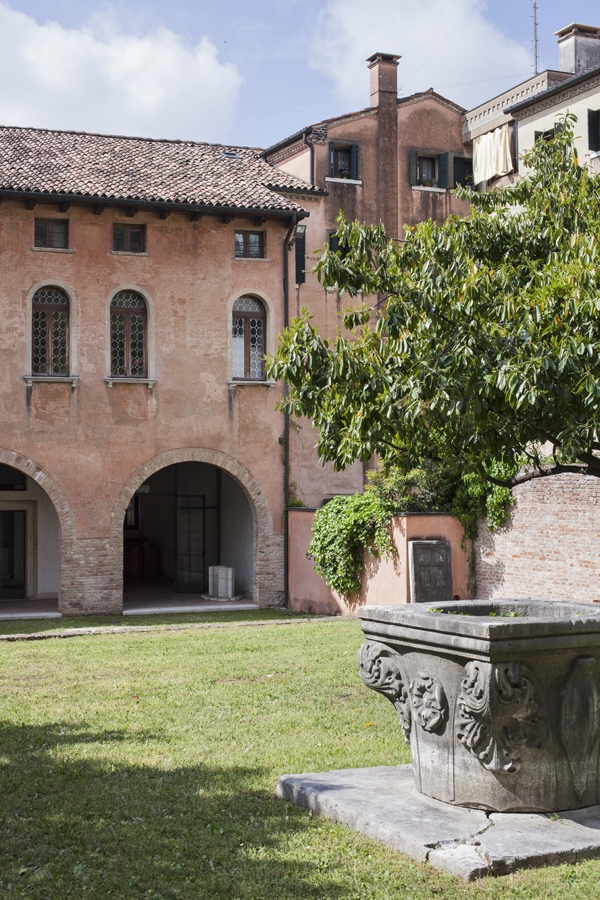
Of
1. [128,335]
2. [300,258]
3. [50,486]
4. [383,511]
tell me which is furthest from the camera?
[300,258]

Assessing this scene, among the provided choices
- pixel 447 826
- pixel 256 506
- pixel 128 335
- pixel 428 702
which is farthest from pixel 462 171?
pixel 447 826

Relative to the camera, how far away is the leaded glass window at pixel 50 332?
20.8 meters

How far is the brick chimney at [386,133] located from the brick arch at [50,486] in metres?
10.1

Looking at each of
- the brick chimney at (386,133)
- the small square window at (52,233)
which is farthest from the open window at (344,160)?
the small square window at (52,233)

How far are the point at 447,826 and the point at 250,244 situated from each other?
18.3 metres

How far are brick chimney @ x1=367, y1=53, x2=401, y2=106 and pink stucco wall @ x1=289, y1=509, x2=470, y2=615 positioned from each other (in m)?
11.2

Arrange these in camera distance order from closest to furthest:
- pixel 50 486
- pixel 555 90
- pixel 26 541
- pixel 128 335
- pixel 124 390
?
pixel 50 486, pixel 124 390, pixel 128 335, pixel 26 541, pixel 555 90

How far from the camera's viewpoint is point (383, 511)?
1903 centimetres

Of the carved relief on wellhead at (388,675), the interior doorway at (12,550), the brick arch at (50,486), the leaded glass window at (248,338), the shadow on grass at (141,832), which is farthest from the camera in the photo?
the interior doorway at (12,550)

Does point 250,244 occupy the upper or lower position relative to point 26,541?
upper

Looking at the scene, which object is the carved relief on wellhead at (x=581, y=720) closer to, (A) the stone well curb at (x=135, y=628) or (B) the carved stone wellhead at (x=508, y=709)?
(B) the carved stone wellhead at (x=508, y=709)

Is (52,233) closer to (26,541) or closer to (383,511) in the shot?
(26,541)

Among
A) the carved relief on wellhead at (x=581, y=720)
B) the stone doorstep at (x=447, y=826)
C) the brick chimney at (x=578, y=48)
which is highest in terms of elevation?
the brick chimney at (x=578, y=48)

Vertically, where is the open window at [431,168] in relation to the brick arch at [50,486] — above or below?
above
